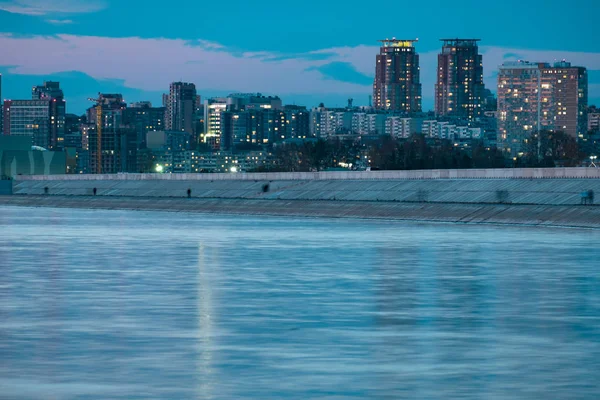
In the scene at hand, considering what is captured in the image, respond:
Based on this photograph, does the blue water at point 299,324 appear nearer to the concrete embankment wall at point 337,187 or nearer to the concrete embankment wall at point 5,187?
the concrete embankment wall at point 337,187

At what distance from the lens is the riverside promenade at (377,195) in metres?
63.3

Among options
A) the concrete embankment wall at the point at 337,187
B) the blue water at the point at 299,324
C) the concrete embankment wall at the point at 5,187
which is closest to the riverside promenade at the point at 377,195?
the concrete embankment wall at the point at 337,187

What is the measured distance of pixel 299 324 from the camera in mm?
18641

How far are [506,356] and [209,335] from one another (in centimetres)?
423

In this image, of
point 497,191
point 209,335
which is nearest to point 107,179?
point 497,191

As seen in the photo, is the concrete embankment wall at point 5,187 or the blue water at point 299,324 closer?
the blue water at point 299,324

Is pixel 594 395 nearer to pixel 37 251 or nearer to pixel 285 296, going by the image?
pixel 285 296

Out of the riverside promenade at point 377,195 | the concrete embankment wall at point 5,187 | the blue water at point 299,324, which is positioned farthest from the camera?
the concrete embankment wall at point 5,187

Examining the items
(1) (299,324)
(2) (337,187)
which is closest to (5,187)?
(2) (337,187)

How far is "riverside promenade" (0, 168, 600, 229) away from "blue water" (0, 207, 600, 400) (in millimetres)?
25617

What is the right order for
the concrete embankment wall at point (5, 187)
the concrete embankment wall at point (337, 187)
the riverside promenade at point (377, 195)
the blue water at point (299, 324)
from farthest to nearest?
the concrete embankment wall at point (5, 187) → the concrete embankment wall at point (337, 187) → the riverside promenade at point (377, 195) → the blue water at point (299, 324)

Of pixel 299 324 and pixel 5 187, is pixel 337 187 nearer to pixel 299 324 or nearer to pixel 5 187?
pixel 5 187

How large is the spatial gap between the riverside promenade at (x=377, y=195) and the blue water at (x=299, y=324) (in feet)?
84.0

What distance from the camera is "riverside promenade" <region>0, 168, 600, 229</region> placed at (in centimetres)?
6331
